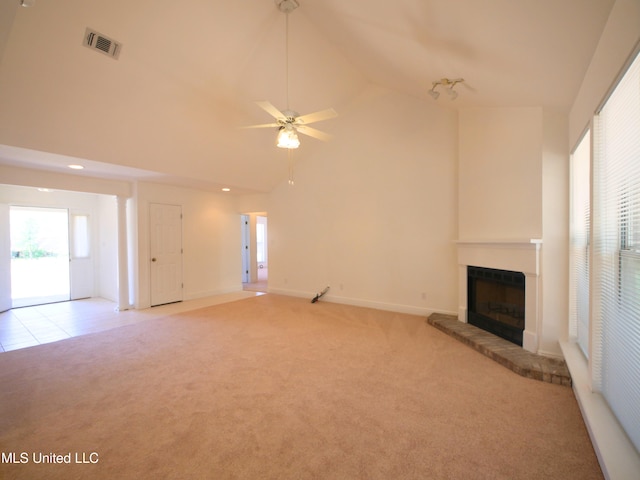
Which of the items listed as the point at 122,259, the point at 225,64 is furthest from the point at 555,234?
the point at 122,259

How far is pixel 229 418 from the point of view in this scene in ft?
7.30

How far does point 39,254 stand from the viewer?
6.58m

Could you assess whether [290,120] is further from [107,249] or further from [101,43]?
[107,249]

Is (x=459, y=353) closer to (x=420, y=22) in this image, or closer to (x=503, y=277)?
(x=503, y=277)

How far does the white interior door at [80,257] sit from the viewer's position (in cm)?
664

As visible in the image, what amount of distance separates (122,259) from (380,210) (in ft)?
16.8

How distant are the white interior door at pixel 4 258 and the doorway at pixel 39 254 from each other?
64cm

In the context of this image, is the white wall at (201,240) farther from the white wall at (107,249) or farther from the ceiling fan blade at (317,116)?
the ceiling fan blade at (317,116)

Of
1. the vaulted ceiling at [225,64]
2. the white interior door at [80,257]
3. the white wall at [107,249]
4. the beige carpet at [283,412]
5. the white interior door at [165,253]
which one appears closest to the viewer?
the beige carpet at [283,412]

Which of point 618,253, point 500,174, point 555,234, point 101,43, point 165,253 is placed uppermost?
point 101,43

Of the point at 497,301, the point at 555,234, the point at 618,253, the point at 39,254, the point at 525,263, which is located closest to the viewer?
the point at 618,253

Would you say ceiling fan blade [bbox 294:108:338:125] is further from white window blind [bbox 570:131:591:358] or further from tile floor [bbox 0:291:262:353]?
tile floor [bbox 0:291:262:353]

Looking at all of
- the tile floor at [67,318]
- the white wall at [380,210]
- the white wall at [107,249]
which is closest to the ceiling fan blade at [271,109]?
the white wall at [380,210]

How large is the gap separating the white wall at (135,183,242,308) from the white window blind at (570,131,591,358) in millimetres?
6555
